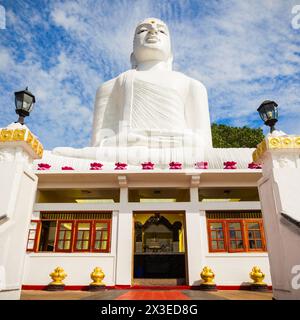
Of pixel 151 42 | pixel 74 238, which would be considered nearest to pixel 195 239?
pixel 74 238

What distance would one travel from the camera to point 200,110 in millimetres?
10984

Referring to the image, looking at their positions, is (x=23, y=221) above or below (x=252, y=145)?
below

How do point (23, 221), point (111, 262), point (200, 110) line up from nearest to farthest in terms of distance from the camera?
point (23, 221) < point (111, 262) < point (200, 110)

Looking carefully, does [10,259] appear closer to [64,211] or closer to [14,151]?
[14,151]

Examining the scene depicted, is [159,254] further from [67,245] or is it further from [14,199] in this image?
[14,199]

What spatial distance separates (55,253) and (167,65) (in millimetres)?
9302

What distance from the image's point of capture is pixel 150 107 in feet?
35.6

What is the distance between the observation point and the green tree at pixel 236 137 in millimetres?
17812

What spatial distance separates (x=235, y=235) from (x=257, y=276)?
0.98 metres

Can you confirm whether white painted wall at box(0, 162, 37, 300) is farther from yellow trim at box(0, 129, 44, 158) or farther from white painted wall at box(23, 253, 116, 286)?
white painted wall at box(23, 253, 116, 286)

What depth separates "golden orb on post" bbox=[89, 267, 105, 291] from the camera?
19.6 feet

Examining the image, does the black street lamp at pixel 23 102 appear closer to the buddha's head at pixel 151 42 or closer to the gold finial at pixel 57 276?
the gold finial at pixel 57 276
